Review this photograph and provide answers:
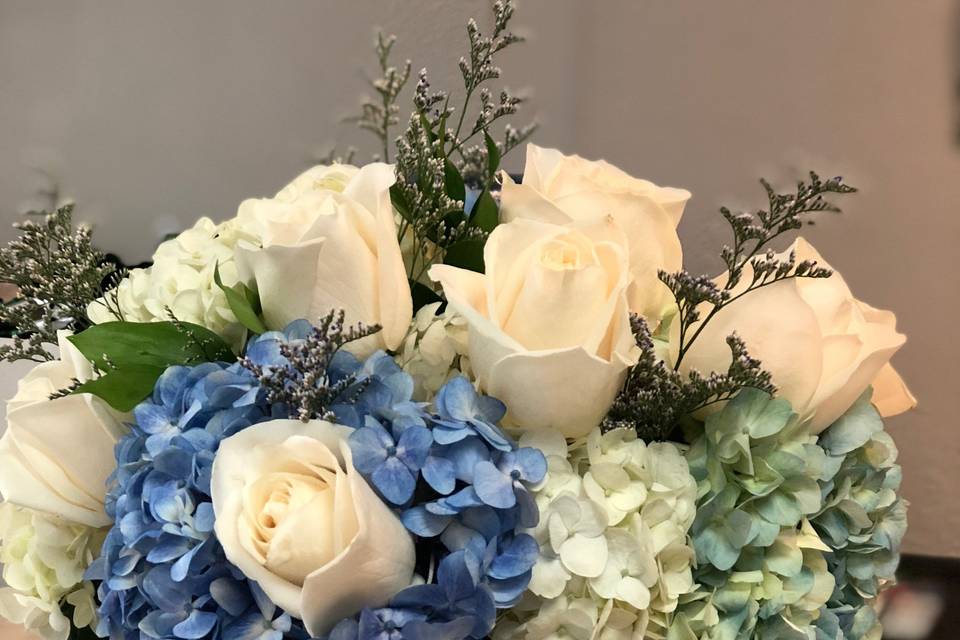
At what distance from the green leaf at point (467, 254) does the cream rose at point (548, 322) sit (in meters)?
0.06

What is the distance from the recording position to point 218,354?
395mm

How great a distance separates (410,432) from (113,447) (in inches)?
6.9

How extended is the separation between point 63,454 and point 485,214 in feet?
0.83

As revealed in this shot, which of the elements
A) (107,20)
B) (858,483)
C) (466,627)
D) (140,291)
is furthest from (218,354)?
(107,20)

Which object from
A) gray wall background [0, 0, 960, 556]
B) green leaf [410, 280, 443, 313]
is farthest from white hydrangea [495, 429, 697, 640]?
gray wall background [0, 0, 960, 556]

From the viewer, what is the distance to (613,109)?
3.40 feet

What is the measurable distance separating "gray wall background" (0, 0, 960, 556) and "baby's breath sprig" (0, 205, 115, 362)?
583mm

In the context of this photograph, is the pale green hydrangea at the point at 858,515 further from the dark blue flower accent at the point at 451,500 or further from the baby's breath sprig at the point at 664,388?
the dark blue flower accent at the point at 451,500

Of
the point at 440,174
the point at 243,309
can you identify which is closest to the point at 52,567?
the point at 243,309

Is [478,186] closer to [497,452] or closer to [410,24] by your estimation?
[497,452]

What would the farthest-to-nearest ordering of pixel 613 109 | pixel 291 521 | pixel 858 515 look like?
1. pixel 613 109
2. pixel 858 515
3. pixel 291 521

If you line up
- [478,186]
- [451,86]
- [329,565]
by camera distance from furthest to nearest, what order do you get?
[451,86] → [478,186] → [329,565]

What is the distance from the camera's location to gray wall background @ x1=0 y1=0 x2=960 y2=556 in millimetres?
927

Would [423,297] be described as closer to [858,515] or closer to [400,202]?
[400,202]
